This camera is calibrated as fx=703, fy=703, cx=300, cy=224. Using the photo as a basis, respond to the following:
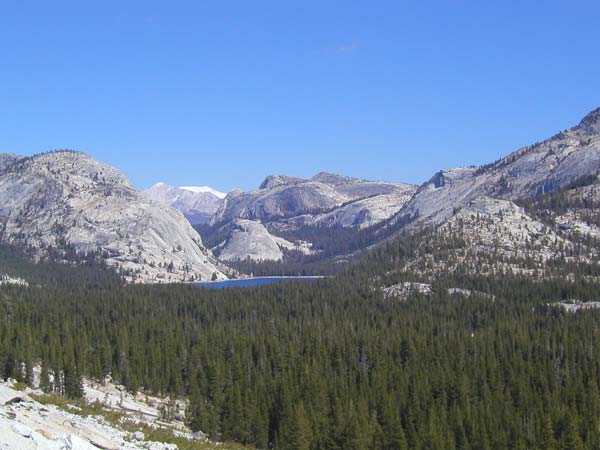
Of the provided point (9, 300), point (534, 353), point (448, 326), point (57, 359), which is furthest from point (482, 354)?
point (9, 300)

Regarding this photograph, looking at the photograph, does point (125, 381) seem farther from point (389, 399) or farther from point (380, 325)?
point (380, 325)

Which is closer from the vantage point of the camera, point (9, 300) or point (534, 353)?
point (534, 353)

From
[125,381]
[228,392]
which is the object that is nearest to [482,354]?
[228,392]

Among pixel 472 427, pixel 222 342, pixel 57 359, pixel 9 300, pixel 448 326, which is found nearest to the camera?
pixel 472 427

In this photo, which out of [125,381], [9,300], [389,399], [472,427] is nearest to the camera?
[472,427]

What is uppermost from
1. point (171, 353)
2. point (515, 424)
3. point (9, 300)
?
point (9, 300)

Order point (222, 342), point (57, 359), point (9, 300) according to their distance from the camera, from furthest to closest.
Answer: point (9, 300), point (222, 342), point (57, 359)

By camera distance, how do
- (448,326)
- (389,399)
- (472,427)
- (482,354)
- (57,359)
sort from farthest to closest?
(448,326) → (482,354) → (57,359) → (389,399) → (472,427)

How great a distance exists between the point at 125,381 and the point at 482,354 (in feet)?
220

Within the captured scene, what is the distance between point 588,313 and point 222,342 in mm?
88594

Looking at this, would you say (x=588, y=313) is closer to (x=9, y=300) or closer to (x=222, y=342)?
(x=222, y=342)

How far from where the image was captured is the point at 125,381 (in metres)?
124

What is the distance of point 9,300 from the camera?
19950 centimetres

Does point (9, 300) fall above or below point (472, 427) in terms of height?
above
